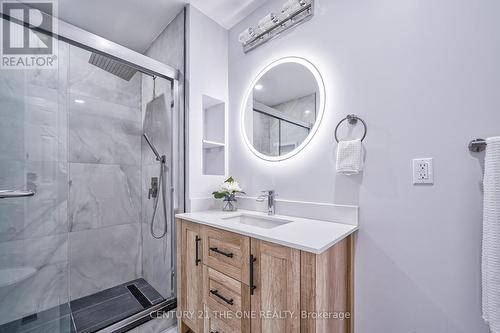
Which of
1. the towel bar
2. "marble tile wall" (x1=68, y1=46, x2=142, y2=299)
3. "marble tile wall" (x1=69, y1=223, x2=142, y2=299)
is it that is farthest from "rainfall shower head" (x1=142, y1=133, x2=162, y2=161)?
the towel bar

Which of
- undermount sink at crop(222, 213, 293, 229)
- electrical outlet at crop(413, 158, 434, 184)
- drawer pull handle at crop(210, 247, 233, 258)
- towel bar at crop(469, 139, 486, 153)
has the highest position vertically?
towel bar at crop(469, 139, 486, 153)

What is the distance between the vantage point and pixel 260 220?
1.53 metres

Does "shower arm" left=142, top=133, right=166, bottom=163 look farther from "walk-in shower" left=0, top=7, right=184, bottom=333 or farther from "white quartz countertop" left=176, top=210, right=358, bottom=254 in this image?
"white quartz countertop" left=176, top=210, right=358, bottom=254

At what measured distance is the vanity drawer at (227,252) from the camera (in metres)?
1.09

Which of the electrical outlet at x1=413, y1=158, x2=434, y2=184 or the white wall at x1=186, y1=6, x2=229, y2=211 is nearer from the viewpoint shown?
the electrical outlet at x1=413, y1=158, x2=434, y2=184

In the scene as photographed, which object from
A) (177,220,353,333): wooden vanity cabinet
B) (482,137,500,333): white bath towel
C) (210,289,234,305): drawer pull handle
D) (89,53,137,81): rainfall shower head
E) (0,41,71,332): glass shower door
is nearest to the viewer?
(482,137,500,333): white bath towel

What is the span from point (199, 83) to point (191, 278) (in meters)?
1.50

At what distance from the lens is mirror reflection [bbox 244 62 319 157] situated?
1.46 m

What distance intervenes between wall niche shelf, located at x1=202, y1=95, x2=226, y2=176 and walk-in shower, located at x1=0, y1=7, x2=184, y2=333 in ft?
1.00

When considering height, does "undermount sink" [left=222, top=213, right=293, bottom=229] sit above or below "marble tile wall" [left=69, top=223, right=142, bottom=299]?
above

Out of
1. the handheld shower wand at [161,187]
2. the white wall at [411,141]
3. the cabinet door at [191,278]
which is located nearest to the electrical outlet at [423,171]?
the white wall at [411,141]

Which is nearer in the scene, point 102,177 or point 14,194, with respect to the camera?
point 14,194

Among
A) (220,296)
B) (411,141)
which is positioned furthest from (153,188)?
(411,141)

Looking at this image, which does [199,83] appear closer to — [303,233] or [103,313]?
[303,233]
